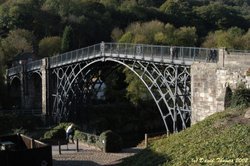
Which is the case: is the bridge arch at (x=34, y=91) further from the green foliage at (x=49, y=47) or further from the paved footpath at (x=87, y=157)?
the paved footpath at (x=87, y=157)

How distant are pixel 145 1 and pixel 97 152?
8551 cm

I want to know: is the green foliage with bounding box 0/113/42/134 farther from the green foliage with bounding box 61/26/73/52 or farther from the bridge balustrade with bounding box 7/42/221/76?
the green foliage with bounding box 61/26/73/52

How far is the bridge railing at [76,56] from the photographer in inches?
1626

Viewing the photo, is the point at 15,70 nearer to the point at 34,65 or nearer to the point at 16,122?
the point at 34,65

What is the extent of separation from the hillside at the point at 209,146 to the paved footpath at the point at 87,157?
4.31 m

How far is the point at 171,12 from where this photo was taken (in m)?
95.1

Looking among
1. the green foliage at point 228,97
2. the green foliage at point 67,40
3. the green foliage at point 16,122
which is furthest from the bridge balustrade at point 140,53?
the green foliage at point 67,40

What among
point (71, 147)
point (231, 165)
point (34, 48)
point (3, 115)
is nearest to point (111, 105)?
point (3, 115)

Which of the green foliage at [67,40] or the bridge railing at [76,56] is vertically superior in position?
the green foliage at [67,40]

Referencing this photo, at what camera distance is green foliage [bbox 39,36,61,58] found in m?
70.6

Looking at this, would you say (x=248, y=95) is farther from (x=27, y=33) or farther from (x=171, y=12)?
(x=171, y=12)

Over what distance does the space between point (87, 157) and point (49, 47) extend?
4857 cm

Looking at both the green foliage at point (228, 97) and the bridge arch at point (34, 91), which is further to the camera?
the bridge arch at point (34, 91)

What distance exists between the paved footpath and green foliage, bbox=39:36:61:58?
43.9 metres
